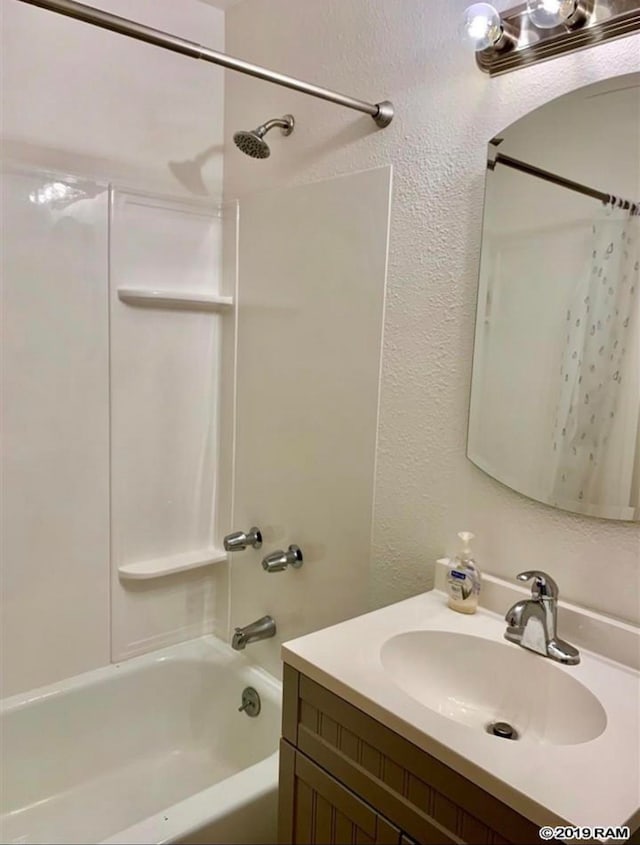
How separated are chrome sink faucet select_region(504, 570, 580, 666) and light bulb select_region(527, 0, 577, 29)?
3.40ft

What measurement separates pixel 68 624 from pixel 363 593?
0.98 m

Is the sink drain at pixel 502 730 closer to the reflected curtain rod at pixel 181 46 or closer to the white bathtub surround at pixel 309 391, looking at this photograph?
the white bathtub surround at pixel 309 391

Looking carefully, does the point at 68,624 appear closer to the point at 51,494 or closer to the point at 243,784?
the point at 51,494

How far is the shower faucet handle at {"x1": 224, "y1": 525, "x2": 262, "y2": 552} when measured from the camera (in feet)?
6.57

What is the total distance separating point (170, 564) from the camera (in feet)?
7.00

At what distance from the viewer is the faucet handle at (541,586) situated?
118cm

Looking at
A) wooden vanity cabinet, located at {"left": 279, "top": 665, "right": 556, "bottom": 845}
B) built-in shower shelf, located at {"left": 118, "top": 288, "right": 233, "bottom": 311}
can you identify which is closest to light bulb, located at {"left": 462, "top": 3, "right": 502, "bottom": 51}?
built-in shower shelf, located at {"left": 118, "top": 288, "right": 233, "bottom": 311}

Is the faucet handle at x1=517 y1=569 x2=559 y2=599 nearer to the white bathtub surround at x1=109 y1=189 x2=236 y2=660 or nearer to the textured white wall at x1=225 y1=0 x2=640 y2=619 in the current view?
the textured white wall at x1=225 y1=0 x2=640 y2=619

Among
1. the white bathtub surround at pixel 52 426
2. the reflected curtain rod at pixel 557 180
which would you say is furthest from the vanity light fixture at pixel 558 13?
the white bathtub surround at pixel 52 426

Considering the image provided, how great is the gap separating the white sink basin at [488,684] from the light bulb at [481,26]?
118 centimetres

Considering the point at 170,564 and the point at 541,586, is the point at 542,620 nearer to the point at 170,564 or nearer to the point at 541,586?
the point at 541,586

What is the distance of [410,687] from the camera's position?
1221 millimetres

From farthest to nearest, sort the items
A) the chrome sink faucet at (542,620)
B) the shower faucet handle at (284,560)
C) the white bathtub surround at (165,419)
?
1. the white bathtub surround at (165,419)
2. the shower faucet handle at (284,560)
3. the chrome sink faucet at (542,620)

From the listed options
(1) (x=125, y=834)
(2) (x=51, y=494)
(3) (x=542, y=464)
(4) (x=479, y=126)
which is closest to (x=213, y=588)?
(2) (x=51, y=494)
